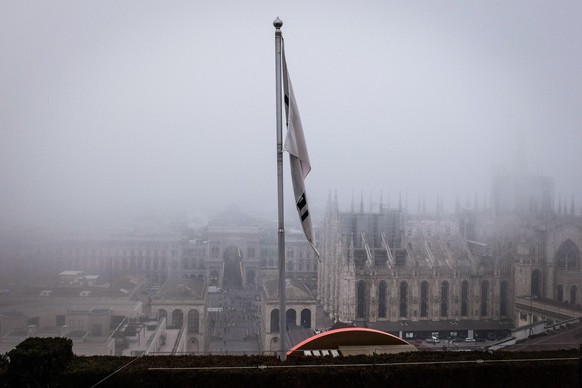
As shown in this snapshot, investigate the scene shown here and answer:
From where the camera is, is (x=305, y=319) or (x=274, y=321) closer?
(x=274, y=321)

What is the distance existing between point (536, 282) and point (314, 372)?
964cm

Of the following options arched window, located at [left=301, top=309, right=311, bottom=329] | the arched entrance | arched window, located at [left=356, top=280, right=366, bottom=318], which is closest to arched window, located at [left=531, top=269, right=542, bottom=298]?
arched window, located at [left=356, top=280, right=366, bottom=318]

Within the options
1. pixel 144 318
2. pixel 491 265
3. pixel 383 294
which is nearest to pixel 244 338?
pixel 144 318

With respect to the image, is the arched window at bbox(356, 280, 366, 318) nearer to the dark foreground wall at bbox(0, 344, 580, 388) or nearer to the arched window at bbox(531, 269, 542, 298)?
the arched window at bbox(531, 269, 542, 298)

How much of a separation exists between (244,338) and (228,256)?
1.68 metres

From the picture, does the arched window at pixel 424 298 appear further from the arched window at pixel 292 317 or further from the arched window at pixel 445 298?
the arched window at pixel 292 317

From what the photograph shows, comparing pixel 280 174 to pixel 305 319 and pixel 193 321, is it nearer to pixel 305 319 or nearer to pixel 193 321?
pixel 193 321

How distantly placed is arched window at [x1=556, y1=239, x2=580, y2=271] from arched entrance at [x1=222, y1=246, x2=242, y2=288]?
7134 millimetres

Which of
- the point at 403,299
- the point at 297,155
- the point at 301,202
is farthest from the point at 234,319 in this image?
the point at 297,155

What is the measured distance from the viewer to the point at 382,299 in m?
11.1

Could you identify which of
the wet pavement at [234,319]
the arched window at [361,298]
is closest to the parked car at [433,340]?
the arched window at [361,298]

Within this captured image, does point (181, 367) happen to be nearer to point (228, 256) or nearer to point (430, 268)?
point (228, 256)

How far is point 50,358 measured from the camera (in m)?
3.48

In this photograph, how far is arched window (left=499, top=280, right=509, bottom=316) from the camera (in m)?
11.5
